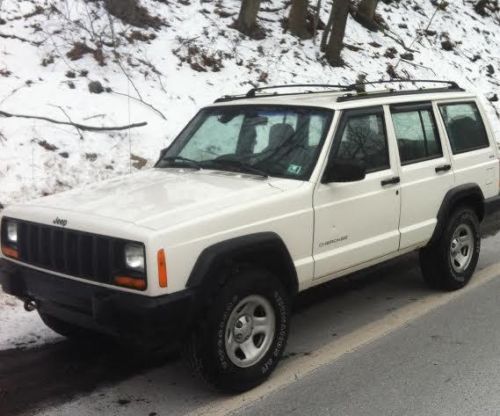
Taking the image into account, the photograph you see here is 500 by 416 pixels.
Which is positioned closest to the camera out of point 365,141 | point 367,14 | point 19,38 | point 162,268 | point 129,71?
point 162,268

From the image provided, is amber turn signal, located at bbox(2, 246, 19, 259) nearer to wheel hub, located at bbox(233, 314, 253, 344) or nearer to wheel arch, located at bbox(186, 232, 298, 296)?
wheel arch, located at bbox(186, 232, 298, 296)

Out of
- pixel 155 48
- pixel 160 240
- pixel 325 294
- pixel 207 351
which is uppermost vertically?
pixel 155 48

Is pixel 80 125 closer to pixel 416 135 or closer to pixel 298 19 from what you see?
pixel 416 135

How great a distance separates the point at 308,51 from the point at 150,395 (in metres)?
11.2

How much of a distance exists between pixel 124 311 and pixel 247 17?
35.7ft

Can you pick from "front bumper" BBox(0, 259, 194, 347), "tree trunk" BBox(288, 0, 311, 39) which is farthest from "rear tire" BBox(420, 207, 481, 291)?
"tree trunk" BBox(288, 0, 311, 39)

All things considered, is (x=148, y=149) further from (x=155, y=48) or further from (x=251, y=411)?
(x=251, y=411)

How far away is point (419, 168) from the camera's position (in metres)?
A: 5.19

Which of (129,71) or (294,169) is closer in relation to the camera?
(294,169)

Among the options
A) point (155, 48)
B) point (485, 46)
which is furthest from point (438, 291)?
point (485, 46)

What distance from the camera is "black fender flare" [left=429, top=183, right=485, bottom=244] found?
5422 millimetres

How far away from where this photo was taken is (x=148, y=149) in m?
8.88

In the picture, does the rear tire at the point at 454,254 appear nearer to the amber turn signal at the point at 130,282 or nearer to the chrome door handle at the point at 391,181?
the chrome door handle at the point at 391,181

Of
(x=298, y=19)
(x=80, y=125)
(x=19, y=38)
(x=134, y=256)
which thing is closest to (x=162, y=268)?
(x=134, y=256)
